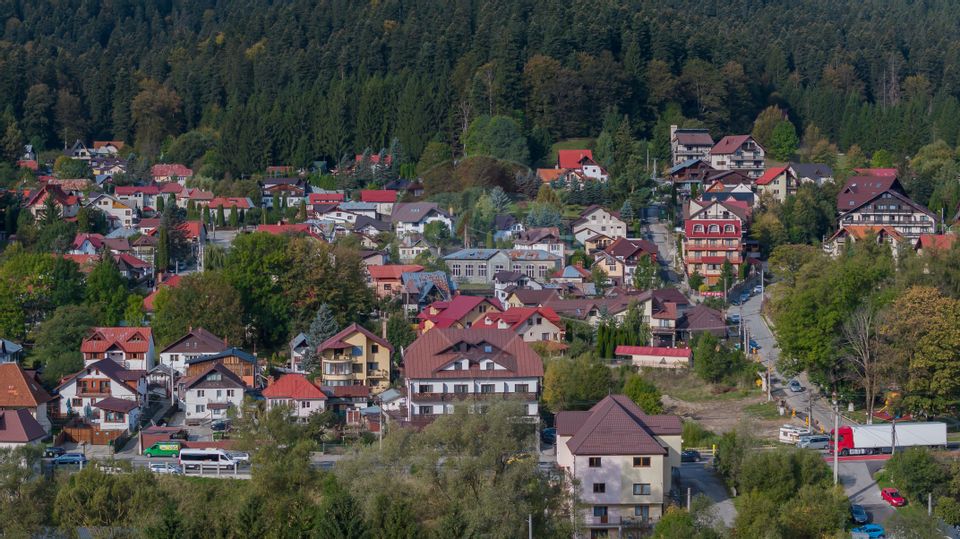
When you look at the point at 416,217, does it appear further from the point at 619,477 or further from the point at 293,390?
the point at 619,477

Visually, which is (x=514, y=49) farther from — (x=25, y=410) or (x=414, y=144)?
(x=25, y=410)

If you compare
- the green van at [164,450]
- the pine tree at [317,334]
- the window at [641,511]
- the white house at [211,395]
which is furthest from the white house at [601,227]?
the window at [641,511]

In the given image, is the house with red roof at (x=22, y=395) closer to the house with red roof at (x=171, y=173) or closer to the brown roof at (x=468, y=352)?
the brown roof at (x=468, y=352)

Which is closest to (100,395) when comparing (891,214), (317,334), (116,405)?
(116,405)

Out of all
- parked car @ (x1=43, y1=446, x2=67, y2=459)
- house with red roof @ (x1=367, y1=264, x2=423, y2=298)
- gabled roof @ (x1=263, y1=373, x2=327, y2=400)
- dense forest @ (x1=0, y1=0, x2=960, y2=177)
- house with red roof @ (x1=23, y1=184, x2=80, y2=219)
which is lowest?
parked car @ (x1=43, y1=446, x2=67, y2=459)

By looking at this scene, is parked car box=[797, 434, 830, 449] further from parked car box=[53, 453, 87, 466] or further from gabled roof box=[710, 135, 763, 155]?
gabled roof box=[710, 135, 763, 155]

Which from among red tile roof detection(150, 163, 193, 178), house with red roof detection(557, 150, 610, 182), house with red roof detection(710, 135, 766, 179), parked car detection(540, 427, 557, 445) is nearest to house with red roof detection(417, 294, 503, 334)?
parked car detection(540, 427, 557, 445)
